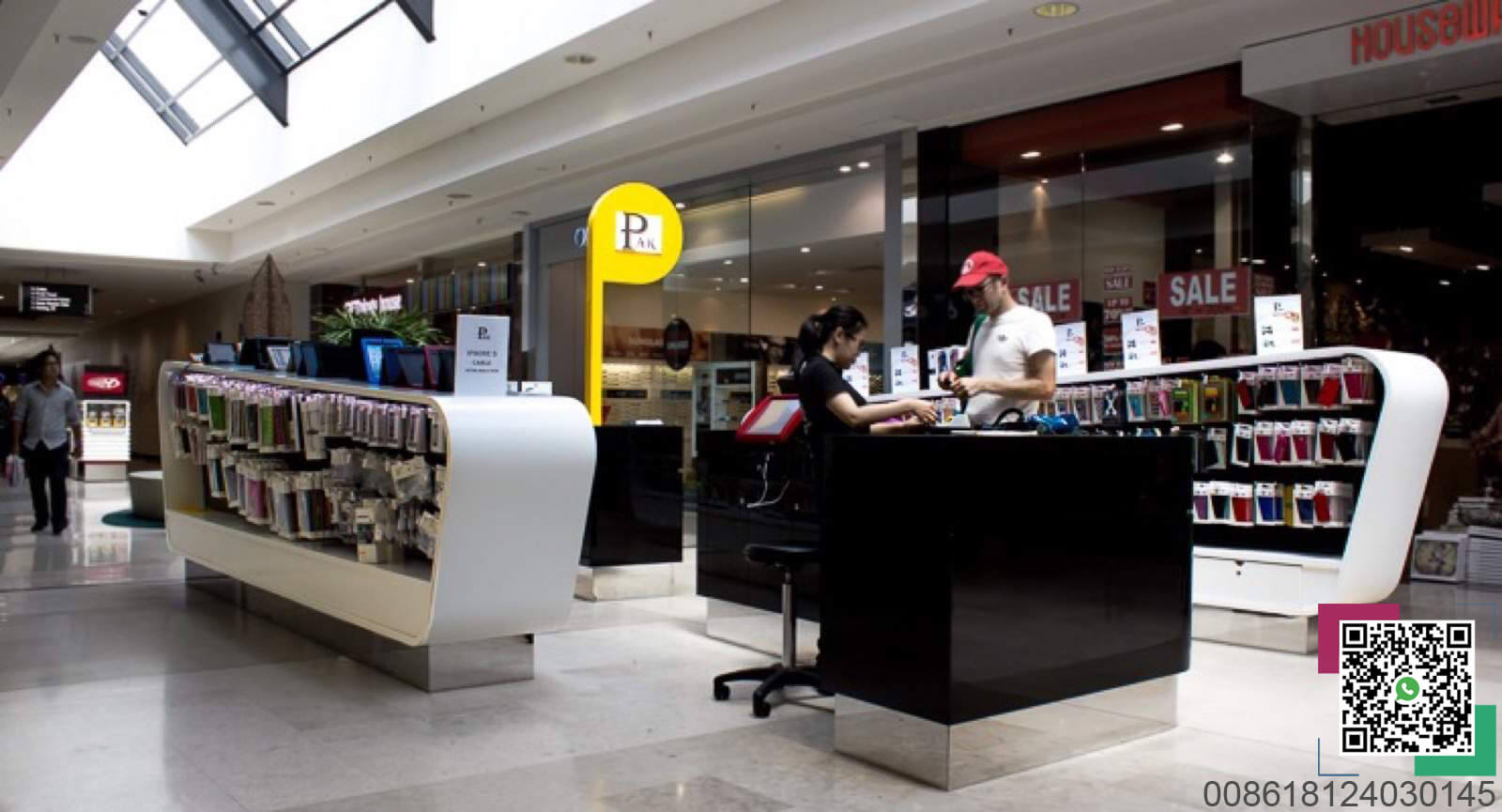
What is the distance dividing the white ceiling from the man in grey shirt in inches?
151

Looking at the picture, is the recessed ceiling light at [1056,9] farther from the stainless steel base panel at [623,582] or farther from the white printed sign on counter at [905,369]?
the stainless steel base panel at [623,582]

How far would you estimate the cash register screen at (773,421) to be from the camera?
5457 mm

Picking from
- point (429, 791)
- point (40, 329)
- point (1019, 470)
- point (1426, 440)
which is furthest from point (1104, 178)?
point (40, 329)

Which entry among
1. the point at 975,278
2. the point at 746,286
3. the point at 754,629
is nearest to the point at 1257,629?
the point at 975,278

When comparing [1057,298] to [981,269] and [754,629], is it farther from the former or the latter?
[754,629]

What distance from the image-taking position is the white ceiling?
7.31m

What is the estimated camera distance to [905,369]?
8.70 metres

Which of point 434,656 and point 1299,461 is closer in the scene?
point 434,656

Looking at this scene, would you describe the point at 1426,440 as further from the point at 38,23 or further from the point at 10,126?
the point at 10,126

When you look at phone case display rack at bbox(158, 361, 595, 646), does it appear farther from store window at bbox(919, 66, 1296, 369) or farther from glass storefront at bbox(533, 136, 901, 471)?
store window at bbox(919, 66, 1296, 369)

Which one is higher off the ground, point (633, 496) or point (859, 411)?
point (859, 411)

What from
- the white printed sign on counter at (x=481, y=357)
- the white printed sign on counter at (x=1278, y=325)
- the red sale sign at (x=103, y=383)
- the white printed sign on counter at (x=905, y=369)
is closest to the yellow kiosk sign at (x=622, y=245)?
the white printed sign on counter at (x=905, y=369)

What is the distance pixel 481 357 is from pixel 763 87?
189 inches

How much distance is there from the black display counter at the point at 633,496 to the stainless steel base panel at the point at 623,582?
0.05 metres
